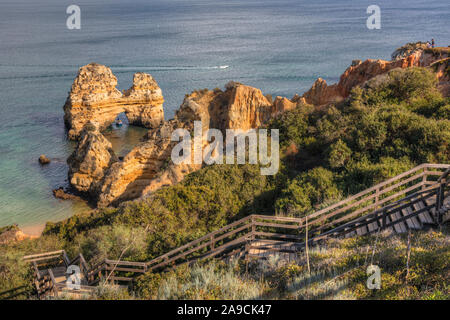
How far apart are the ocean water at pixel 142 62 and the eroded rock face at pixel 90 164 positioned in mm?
1549

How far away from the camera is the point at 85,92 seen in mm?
41438

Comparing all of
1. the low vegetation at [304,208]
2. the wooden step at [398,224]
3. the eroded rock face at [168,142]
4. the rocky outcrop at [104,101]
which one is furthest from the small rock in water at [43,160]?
the wooden step at [398,224]

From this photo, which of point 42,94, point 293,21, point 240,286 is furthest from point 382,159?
point 293,21

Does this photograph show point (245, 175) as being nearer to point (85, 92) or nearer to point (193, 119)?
point (193, 119)

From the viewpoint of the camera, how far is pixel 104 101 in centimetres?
4284

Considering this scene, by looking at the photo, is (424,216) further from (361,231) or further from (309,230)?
(309,230)

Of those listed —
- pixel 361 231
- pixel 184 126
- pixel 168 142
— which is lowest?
pixel 361 231

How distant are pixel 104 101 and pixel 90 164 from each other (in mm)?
16655

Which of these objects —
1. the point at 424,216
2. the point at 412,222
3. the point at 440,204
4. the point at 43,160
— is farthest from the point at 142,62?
the point at 440,204

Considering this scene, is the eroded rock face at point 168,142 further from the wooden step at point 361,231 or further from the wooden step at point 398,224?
the wooden step at point 398,224

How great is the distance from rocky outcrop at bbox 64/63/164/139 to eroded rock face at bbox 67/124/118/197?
11812 millimetres

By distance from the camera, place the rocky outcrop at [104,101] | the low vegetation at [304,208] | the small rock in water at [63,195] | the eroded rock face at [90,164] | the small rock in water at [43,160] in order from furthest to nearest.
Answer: the rocky outcrop at [104,101] < the small rock in water at [43,160] < the small rock in water at [63,195] < the eroded rock face at [90,164] < the low vegetation at [304,208]

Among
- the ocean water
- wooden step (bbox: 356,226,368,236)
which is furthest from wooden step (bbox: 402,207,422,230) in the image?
the ocean water

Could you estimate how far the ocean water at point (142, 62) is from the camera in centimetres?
3397
